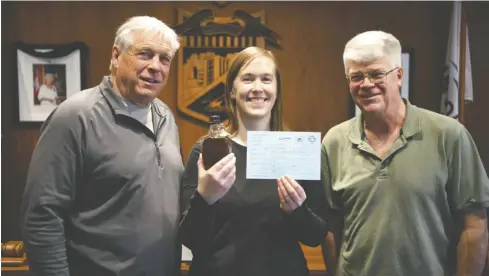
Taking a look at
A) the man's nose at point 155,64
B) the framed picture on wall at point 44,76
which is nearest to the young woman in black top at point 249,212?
the man's nose at point 155,64

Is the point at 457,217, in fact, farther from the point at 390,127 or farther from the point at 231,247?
the point at 231,247

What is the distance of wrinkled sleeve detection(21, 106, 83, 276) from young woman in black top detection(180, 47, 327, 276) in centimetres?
38

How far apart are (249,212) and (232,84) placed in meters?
0.44

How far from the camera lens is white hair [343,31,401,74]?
1.64 m

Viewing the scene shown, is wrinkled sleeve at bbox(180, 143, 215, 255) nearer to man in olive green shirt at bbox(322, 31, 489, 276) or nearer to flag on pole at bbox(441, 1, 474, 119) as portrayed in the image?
man in olive green shirt at bbox(322, 31, 489, 276)

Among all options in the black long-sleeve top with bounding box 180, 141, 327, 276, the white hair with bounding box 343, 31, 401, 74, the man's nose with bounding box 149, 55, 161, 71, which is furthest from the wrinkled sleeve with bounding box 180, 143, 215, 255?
the white hair with bounding box 343, 31, 401, 74

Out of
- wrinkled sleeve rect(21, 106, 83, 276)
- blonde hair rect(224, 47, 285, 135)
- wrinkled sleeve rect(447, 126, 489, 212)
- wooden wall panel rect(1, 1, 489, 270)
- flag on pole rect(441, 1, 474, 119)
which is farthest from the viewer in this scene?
wooden wall panel rect(1, 1, 489, 270)

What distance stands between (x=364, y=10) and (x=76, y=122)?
2360 mm

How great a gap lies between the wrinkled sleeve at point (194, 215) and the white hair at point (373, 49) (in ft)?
1.95

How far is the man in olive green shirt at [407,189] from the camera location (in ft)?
5.35

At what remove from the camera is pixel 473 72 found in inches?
133

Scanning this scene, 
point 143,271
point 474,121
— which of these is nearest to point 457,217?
point 143,271

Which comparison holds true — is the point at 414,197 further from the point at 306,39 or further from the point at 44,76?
the point at 44,76

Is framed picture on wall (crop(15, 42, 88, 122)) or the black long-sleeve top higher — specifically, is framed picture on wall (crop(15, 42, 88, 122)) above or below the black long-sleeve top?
above
